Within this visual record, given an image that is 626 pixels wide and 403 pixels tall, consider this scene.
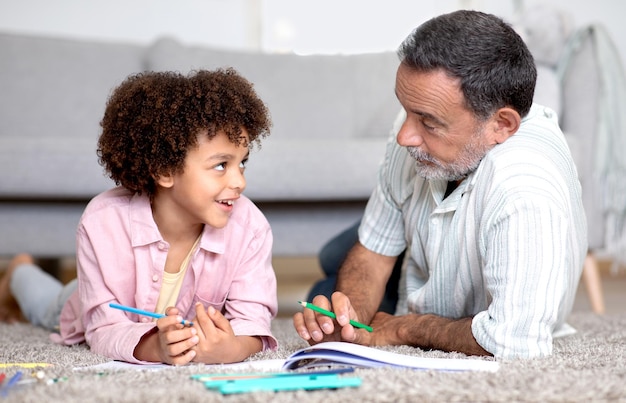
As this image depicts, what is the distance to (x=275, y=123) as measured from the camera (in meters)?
2.81

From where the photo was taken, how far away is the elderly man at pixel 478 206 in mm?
1144

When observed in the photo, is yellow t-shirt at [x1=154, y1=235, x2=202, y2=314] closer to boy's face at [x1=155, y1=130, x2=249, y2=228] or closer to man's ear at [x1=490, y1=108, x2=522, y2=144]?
boy's face at [x1=155, y1=130, x2=249, y2=228]

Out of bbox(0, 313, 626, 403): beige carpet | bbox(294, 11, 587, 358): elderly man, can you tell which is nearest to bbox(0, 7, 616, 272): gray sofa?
bbox(294, 11, 587, 358): elderly man

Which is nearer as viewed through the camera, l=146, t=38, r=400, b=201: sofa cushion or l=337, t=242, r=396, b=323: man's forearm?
l=337, t=242, r=396, b=323: man's forearm

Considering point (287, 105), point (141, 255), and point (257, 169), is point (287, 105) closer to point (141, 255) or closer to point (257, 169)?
point (257, 169)

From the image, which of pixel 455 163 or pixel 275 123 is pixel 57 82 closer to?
pixel 275 123

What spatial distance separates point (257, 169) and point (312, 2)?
2306 mm

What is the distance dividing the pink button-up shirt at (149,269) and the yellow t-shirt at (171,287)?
13mm

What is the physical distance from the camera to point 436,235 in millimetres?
1354

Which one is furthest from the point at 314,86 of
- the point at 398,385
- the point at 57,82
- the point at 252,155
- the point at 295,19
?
the point at 398,385

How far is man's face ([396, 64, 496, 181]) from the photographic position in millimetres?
1249

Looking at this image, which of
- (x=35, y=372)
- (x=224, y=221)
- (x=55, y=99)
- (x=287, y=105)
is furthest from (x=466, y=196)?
(x=55, y=99)

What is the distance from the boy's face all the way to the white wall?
2.93m

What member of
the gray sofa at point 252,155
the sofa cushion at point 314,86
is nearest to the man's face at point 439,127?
the gray sofa at point 252,155
